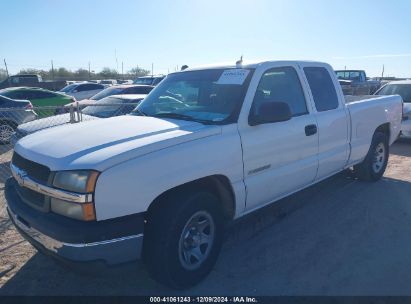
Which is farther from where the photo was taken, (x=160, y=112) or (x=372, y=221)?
(x=372, y=221)

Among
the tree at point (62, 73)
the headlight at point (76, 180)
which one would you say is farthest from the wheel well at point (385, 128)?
the tree at point (62, 73)

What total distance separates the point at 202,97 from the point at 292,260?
6.36ft

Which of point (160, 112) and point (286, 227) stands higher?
point (160, 112)

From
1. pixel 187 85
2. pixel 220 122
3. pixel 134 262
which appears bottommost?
pixel 134 262

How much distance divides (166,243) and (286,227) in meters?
2.10

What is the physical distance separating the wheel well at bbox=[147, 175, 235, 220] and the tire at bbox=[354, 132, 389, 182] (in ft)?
11.0

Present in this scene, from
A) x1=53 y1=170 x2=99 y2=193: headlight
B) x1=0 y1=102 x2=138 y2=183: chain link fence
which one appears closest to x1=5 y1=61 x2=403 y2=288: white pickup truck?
x1=53 y1=170 x2=99 y2=193: headlight

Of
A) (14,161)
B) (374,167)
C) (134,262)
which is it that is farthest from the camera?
(374,167)

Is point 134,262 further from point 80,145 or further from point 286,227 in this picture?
point 286,227

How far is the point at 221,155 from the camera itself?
316cm

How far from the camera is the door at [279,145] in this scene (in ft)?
11.4

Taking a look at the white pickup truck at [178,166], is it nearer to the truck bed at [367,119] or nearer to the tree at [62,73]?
the truck bed at [367,119]

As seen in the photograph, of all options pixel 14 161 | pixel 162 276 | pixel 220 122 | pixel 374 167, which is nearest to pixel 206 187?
pixel 220 122

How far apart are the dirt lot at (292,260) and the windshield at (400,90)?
220 inches
